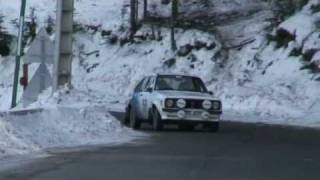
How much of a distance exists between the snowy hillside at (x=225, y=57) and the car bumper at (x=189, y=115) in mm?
6728

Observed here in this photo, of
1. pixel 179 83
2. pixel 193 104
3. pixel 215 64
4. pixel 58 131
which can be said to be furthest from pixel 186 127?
pixel 215 64

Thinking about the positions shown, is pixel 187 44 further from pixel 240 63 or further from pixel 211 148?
pixel 211 148

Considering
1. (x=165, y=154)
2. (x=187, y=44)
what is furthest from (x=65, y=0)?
(x=187, y=44)

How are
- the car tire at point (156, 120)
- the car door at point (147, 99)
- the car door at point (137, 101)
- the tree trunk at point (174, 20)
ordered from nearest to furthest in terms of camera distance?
1. the car tire at point (156, 120)
2. the car door at point (147, 99)
3. the car door at point (137, 101)
4. the tree trunk at point (174, 20)

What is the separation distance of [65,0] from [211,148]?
10.9m

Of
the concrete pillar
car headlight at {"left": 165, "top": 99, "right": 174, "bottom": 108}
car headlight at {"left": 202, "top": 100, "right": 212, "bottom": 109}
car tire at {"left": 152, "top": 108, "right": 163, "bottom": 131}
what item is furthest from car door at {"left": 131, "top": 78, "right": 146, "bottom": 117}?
the concrete pillar

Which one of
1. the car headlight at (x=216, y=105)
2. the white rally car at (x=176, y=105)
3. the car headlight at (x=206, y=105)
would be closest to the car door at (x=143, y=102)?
the white rally car at (x=176, y=105)

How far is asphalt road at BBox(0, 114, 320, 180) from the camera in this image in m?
13.1

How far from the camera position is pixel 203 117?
23.2 meters

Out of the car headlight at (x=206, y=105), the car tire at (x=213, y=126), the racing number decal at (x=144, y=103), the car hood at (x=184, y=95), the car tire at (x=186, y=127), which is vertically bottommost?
the car tire at (x=186, y=127)

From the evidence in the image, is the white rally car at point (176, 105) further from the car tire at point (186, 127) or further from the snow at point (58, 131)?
the snow at point (58, 131)

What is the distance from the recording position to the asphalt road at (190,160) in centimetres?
1309

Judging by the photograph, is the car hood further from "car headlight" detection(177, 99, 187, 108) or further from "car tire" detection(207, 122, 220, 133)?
"car tire" detection(207, 122, 220, 133)

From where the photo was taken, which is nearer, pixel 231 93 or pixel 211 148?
pixel 211 148
